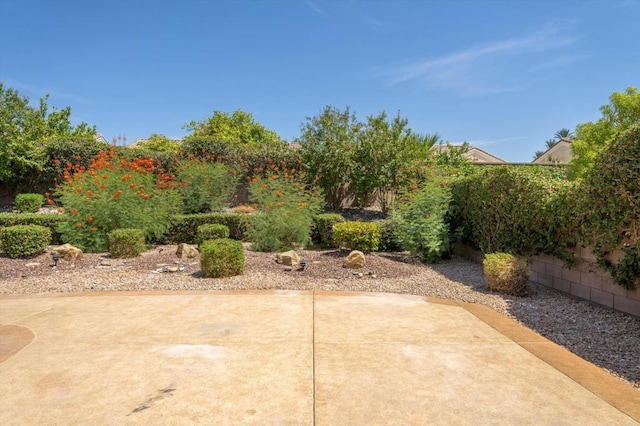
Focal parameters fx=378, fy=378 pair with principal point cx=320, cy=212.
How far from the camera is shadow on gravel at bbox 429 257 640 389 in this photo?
3426mm

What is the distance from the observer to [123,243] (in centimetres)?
782

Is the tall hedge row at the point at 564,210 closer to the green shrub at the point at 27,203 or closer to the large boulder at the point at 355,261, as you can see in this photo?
the large boulder at the point at 355,261

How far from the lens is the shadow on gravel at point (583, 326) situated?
3.43 m

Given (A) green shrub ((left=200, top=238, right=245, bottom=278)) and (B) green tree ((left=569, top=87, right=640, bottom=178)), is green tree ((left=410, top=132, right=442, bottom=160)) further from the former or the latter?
(A) green shrub ((left=200, top=238, right=245, bottom=278))

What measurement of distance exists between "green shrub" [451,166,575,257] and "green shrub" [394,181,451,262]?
0.58 metres

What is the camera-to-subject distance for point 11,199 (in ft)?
54.1

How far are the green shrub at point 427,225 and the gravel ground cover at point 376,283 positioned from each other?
1.03ft

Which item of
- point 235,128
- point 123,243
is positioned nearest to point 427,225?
point 123,243

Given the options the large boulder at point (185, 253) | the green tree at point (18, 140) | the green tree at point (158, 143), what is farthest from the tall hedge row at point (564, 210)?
the green tree at point (158, 143)

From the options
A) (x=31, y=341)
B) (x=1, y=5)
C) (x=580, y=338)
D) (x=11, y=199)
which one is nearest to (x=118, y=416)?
(x=31, y=341)

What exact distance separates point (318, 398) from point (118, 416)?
1.23 meters

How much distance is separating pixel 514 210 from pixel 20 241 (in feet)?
30.8

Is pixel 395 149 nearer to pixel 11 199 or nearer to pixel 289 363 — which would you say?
pixel 289 363

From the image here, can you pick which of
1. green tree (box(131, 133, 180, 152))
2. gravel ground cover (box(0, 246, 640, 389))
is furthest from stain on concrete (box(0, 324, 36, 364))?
green tree (box(131, 133, 180, 152))
